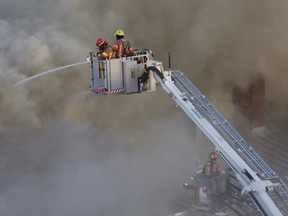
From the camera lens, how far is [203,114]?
826 centimetres

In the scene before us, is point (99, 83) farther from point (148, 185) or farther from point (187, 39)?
point (187, 39)

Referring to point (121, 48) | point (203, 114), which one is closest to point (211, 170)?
point (203, 114)

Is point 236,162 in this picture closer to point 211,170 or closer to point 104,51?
point 211,170

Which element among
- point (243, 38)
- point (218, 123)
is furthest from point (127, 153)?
point (218, 123)

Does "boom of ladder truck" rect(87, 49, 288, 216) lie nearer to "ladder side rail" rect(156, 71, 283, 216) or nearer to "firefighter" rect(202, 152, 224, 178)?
"ladder side rail" rect(156, 71, 283, 216)

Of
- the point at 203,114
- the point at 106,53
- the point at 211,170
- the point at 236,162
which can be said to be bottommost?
the point at 236,162

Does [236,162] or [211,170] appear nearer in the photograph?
[236,162]

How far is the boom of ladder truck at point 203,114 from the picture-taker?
7535 mm

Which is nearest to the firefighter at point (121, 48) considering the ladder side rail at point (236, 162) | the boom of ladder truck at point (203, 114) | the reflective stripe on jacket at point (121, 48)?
the reflective stripe on jacket at point (121, 48)

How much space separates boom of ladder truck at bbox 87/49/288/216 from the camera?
24.7 feet

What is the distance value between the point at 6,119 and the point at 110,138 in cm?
236

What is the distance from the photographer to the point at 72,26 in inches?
487

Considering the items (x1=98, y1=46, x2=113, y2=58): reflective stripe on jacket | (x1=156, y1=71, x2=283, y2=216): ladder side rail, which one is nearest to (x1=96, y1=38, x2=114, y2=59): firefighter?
(x1=98, y1=46, x2=113, y2=58): reflective stripe on jacket

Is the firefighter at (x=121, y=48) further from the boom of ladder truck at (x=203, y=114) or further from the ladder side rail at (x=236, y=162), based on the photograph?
the ladder side rail at (x=236, y=162)
